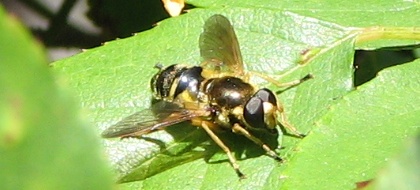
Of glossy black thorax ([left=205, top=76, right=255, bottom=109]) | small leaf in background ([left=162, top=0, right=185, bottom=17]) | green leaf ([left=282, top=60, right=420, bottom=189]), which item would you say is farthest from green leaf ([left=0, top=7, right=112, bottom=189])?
small leaf in background ([left=162, top=0, right=185, bottom=17])

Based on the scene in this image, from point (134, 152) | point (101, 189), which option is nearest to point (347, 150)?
point (134, 152)

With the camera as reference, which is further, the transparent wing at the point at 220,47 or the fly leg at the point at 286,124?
the transparent wing at the point at 220,47

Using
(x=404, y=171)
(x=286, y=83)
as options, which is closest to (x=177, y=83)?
(x=286, y=83)

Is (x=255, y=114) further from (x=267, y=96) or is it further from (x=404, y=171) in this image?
(x=404, y=171)

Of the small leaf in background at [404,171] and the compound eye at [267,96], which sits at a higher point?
the small leaf in background at [404,171]

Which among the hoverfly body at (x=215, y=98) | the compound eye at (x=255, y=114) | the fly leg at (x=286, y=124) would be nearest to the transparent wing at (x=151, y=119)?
the hoverfly body at (x=215, y=98)

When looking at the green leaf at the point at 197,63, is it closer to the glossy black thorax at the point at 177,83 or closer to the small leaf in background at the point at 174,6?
the glossy black thorax at the point at 177,83

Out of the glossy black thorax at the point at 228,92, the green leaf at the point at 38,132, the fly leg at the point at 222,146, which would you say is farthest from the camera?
the glossy black thorax at the point at 228,92
